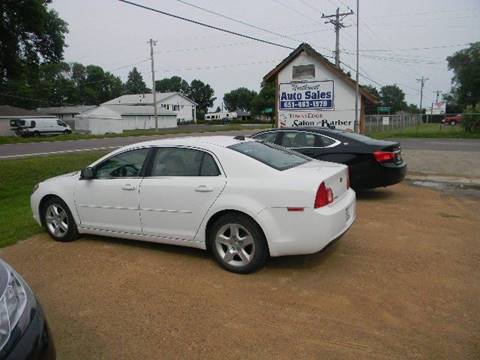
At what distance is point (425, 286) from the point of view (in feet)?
13.6

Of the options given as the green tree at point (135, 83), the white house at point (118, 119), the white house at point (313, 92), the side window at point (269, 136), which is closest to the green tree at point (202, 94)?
the green tree at point (135, 83)

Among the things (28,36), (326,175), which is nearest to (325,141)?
(326,175)

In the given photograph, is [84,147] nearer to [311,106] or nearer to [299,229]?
[311,106]

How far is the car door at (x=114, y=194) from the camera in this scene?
519 cm

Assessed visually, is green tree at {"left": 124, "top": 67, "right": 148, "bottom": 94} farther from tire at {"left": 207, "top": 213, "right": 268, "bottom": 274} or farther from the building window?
tire at {"left": 207, "top": 213, "right": 268, "bottom": 274}

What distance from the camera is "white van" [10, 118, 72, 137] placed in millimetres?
37156

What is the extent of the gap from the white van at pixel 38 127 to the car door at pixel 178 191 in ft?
120

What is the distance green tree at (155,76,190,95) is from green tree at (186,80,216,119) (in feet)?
8.55

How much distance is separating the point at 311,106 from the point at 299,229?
1143 centimetres

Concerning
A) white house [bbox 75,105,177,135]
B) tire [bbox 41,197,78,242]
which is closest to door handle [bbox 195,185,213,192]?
tire [bbox 41,197,78,242]

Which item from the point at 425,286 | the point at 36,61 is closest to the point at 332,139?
the point at 425,286

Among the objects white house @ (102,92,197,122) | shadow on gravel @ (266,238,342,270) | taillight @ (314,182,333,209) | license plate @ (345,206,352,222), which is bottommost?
shadow on gravel @ (266,238,342,270)

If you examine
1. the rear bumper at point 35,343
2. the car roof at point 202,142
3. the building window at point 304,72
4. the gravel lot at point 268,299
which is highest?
the building window at point 304,72

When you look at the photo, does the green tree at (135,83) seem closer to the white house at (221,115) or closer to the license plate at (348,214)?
the white house at (221,115)
